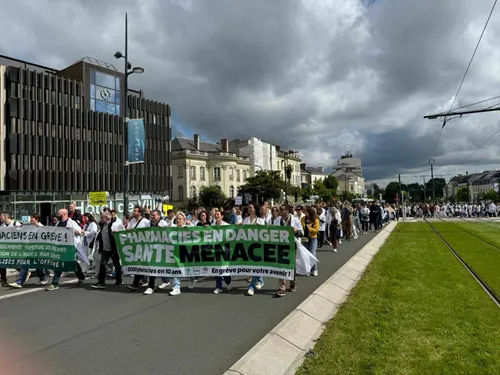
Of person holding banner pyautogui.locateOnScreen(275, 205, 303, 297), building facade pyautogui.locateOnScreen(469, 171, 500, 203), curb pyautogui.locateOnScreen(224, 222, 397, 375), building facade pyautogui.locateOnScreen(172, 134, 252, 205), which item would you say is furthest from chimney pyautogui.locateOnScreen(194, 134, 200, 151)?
building facade pyautogui.locateOnScreen(469, 171, 500, 203)

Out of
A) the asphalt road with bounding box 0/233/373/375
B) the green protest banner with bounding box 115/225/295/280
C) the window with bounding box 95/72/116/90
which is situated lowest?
the asphalt road with bounding box 0/233/373/375

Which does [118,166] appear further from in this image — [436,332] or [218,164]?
[436,332]

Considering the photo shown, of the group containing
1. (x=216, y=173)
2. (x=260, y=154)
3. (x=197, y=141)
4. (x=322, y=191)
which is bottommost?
(x=322, y=191)

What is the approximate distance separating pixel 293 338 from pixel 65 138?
57957 millimetres

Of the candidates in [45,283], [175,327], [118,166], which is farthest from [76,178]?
[175,327]

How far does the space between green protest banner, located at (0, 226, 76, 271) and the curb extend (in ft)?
20.5

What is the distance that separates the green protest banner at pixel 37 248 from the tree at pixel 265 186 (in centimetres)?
6297

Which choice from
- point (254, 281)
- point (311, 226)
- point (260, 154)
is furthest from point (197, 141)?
point (254, 281)

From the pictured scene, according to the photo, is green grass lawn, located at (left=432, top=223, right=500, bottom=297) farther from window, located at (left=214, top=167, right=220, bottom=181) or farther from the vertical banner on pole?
window, located at (left=214, top=167, right=220, bottom=181)

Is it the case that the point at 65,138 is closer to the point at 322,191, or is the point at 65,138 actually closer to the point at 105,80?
the point at 105,80

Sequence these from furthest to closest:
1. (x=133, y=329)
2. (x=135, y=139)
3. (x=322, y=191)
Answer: (x=322, y=191) → (x=135, y=139) → (x=133, y=329)

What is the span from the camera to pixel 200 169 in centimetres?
7900

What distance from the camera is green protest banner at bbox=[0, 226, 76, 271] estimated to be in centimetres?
1055

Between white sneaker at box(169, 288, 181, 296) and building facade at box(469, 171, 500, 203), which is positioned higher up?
building facade at box(469, 171, 500, 203)
